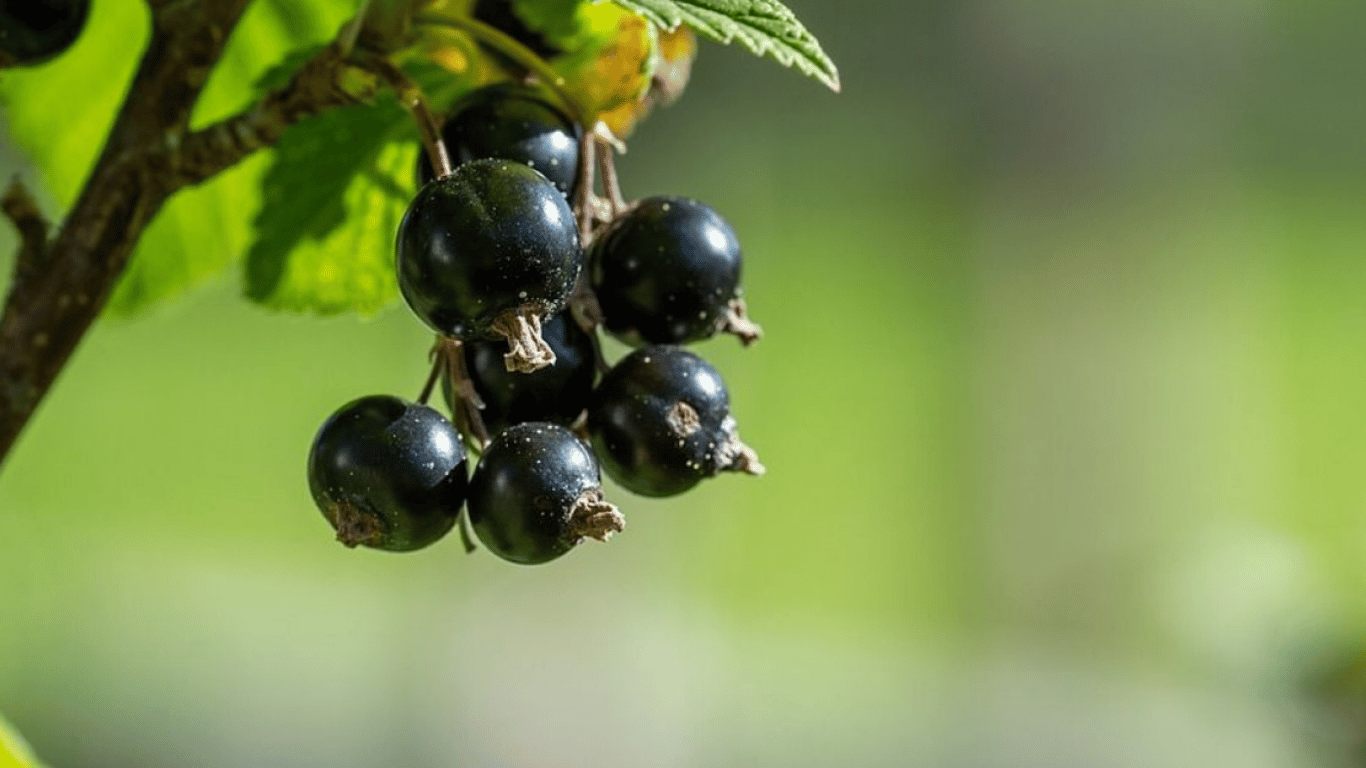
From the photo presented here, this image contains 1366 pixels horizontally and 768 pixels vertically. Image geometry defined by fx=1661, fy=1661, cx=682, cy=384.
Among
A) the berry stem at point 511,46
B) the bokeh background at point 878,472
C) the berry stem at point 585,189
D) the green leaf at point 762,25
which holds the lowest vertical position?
the berry stem at point 585,189

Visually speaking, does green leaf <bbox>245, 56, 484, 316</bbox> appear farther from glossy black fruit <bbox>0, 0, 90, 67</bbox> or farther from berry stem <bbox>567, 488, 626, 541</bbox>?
berry stem <bbox>567, 488, 626, 541</bbox>

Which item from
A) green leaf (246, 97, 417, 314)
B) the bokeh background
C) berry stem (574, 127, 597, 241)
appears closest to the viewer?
berry stem (574, 127, 597, 241)

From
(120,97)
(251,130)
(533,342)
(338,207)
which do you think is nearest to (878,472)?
(120,97)

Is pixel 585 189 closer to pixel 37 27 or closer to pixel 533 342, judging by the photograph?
pixel 533 342

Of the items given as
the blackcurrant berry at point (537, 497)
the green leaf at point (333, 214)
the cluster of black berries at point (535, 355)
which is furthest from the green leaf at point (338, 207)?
the blackcurrant berry at point (537, 497)

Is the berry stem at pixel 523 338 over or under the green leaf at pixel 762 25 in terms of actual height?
under

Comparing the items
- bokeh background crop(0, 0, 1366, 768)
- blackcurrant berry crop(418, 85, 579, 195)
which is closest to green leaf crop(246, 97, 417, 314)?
blackcurrant berry crop(418, 85, 579, 195)

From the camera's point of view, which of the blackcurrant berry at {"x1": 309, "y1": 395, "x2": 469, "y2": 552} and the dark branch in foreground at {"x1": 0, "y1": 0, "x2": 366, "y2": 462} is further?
the dark branch in foreground at {"x1": 0, "y1": 0, "x2": 366, "y2": 462}

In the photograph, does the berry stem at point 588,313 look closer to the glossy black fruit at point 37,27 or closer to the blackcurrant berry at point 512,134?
the blackcurrant berry at point 512,134
